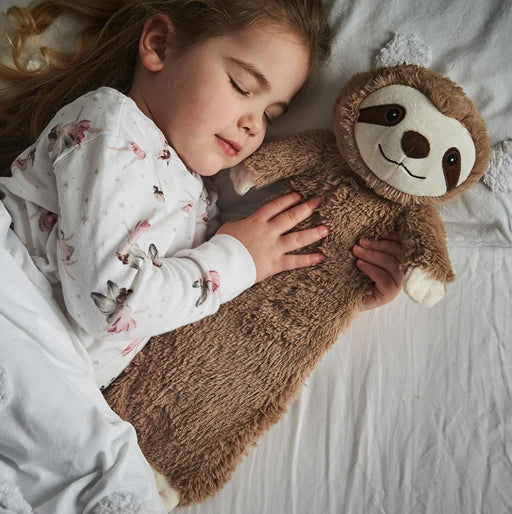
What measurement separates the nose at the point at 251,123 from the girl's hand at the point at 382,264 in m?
0.26

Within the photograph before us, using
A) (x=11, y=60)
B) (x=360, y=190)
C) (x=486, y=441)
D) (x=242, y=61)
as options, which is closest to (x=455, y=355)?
(x=486, y=441)

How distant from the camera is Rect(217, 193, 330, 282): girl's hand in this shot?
3.05 ft

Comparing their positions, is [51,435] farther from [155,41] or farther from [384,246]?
[155,41]

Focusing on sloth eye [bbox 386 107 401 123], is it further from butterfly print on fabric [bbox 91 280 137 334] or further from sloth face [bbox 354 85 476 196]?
butterfly print on fabric [bbox 91 280 137 334]

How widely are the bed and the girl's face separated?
0.36 ft

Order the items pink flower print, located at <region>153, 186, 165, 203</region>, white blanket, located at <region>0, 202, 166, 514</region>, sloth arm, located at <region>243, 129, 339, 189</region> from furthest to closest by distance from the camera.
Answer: sloth arm, located at <region>243, 129, 339, 189</region>
pink flower print, located at <region>153, 186, 165, 203</region>
white blanket, located at <region>0, 202, 166, 514</region>

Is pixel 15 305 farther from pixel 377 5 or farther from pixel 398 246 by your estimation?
pixel 377 5

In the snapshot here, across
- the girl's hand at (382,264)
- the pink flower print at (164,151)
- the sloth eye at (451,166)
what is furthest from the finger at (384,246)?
the pink flower print at (164,151)

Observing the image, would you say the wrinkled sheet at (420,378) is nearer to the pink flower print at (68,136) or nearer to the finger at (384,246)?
the finger at (384,246)

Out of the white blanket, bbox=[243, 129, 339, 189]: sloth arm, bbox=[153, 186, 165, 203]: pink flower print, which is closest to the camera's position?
the white blanket

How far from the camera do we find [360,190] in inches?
35.0

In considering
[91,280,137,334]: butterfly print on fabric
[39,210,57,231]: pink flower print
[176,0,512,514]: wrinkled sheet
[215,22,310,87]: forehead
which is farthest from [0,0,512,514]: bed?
[39,210,57,231]: pink flower print

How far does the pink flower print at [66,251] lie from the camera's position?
776mm

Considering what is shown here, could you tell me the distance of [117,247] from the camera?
0.77 meters
